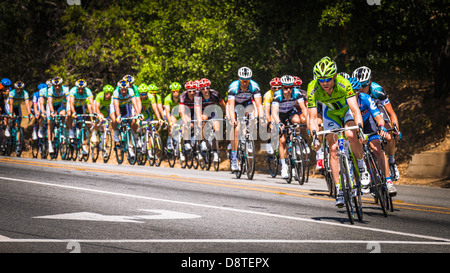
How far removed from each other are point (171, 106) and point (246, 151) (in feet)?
21.0

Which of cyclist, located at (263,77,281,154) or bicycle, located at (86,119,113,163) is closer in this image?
cyclist, located at (263,77,281,154)

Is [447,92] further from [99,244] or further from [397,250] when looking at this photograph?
[99,244]

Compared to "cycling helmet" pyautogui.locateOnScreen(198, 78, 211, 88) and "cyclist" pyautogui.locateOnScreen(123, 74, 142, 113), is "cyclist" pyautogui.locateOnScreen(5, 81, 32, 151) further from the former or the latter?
"cycling helmet" pyautogui.locateOnScreen(198, 78, 211, 88)

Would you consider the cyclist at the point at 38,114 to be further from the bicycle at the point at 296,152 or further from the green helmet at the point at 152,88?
the bicycle at the point at 296,152

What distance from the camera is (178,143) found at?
A: 69.9ft

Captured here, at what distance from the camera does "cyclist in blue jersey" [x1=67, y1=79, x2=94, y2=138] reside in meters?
21.3

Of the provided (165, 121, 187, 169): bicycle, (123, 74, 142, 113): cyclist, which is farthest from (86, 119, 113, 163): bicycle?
(165, 121, 187, 169): bicycle

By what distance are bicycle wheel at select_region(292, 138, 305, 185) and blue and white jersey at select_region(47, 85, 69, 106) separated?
980cm

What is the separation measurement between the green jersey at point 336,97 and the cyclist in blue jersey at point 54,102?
1322 cm

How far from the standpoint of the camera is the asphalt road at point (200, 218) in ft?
24.5

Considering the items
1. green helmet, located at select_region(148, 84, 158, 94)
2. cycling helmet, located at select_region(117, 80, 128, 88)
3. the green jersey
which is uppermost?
green helmet, located at select_region(148, 84, 158, 94)

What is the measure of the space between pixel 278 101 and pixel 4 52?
70.1 feet

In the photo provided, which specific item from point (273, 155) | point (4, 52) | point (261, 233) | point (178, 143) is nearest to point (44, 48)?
point (4, 52)

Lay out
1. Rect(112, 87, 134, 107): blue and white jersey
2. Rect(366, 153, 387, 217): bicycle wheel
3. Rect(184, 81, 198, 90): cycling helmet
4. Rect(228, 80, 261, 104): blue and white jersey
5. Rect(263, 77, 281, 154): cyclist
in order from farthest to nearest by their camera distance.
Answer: Rect(112, 87, 134, 107): blue and white jersey → Rect(184, 81, 198, 90): cycling helmet → Rect(263, 77, 281, 154): cyclist → Rect(228, 80, 261, 104): blue and white jersey → Rect(366, 153, 387, 217): bicycle wheel
